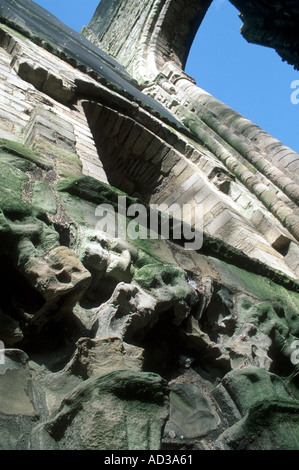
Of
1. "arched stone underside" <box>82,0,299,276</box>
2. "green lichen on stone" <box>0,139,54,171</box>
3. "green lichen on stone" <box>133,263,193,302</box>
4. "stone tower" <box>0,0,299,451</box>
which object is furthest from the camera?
"arched stone underside" <box>82,0,299,276</box>

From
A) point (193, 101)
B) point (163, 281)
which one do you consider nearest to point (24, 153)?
point (163, 281)

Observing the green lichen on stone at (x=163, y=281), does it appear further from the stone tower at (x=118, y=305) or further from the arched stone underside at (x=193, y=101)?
the arched stone underside at (x=193, y=101)

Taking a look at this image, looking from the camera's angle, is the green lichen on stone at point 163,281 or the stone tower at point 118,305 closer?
the stone tower at point 118,305

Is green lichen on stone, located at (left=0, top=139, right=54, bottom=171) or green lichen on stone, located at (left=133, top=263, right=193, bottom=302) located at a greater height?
green lichen on stone, located at (left=133, top=263, right=193, bottom=302)

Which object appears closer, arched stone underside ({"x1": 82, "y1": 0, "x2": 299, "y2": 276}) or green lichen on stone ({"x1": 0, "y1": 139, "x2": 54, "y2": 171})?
green lichen on stone ({"x1": 0, "y1": 139, "x2": 54, "y2": 171})

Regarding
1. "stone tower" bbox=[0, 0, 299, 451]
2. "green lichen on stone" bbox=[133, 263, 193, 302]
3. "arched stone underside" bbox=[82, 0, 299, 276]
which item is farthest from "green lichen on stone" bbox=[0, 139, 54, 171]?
"arched stone underside" bbox=[82, 0, 299, 276]

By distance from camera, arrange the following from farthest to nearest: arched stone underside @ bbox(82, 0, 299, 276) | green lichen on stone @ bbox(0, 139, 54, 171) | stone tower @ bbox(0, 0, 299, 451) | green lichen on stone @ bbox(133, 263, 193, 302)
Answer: arched stone underside @ bbox(82, 0, 299, 276) → green lichen on stone @ bbox(0, 139, 54, 171) → green lichen on stone @ bbox(133, 263, 193, 302) → stone tower @ bbox(0, 0, 299, 451)

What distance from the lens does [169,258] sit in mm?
2379

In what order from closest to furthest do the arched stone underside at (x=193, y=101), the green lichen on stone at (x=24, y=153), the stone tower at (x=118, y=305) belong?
the stone tower at (x=118, y=305) → the green lichen on stone at (x=24, y=153) → the arched stone underside at (x=193, y=101)

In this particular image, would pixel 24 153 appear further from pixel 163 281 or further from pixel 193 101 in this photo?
pixel 193 101

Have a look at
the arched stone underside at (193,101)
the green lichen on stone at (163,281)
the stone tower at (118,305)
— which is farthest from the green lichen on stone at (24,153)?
the arched stone underside at (193,101)

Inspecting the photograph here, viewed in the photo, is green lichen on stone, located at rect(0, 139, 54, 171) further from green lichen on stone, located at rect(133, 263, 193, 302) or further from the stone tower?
green lichen on stone, located at rect(133, 263, 193, 302)
